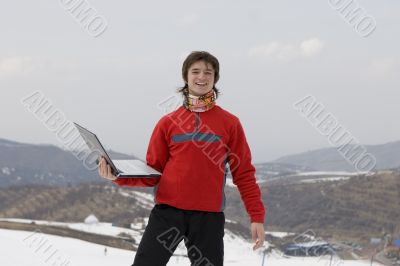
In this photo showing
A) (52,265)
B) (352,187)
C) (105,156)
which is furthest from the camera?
(352,187)

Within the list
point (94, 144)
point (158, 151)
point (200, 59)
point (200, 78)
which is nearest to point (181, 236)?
point (158, 151)

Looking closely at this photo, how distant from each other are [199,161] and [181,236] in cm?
49

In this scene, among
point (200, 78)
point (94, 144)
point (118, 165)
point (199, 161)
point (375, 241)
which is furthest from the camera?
point (375, 241)

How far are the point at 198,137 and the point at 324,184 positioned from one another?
13691cm

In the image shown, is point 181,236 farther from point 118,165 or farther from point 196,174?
point 118,165

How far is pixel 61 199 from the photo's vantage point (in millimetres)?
110438

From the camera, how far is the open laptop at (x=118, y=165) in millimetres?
3150

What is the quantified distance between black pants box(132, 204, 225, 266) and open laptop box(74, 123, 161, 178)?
0.91ft

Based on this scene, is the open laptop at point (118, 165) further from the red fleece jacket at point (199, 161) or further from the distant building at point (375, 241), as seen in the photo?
the distant building at point (375, 241)

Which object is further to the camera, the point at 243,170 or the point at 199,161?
the point at 243,170

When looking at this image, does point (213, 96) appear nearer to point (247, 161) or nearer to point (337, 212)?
point (247, 161)

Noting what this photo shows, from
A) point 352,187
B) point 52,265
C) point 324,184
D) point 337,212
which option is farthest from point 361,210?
point 52,265

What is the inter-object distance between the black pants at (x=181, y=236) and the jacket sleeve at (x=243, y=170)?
0.72 ft

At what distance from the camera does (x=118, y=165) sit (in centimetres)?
335
